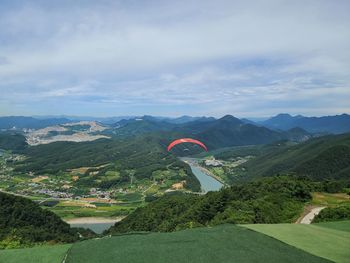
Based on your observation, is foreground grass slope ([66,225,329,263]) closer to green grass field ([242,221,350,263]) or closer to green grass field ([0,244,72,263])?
green grass field ([0,244,72,263])

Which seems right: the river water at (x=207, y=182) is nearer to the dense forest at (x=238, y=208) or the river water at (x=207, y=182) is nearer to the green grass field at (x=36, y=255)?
the dense forest at (x=238, y=208)

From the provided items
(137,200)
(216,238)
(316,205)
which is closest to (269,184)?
(316,205)

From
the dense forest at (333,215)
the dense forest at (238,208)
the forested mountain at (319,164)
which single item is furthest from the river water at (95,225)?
the forested mountain at (319,164)

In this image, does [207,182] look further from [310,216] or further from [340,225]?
[340,225]

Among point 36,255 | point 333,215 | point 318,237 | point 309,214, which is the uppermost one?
point 36,255

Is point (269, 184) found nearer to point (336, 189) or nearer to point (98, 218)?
point (336, 189)

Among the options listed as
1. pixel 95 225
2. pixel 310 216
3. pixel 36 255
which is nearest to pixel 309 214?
pixel 310 216

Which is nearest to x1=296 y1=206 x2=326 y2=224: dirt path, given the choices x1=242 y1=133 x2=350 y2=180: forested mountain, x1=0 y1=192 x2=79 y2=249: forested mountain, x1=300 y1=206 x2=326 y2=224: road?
x1=300 y1=206 x2=326 y2=224: road
